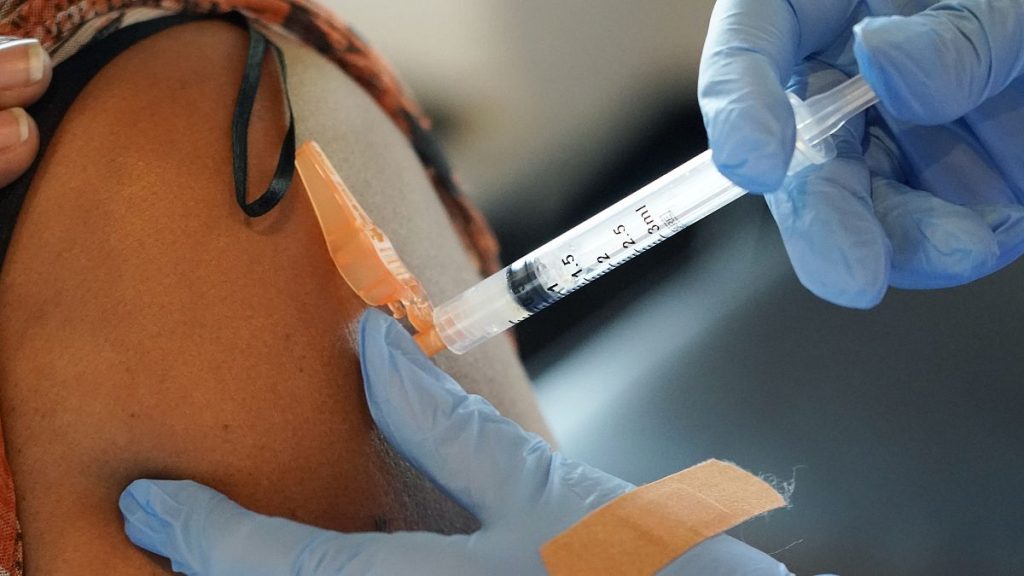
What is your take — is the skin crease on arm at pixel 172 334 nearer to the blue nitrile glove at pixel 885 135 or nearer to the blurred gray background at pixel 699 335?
the blue nitrile glove at pixel 885 135

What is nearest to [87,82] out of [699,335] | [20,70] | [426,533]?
[20,70]

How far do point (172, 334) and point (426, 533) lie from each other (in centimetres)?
32

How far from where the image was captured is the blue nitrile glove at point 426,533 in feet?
2.57

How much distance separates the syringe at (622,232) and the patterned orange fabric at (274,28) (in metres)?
0.34

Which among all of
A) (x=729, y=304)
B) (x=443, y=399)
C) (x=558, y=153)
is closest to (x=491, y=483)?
(x=443, y=399)

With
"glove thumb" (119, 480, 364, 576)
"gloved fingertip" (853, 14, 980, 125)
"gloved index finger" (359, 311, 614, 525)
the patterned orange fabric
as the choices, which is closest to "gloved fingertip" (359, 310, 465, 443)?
"gloved index finger" (359, 311, 614, 525)

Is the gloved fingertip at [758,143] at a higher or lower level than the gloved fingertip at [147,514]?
higher

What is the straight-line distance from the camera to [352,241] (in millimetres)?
935

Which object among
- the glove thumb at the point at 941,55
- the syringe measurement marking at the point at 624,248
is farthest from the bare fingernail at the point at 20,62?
the glove thumb at the point at 941,55

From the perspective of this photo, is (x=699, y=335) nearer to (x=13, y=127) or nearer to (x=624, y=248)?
(x=624, y=248)

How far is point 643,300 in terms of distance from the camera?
180cm

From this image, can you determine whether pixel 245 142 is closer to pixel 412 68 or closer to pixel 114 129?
pixel 114 129

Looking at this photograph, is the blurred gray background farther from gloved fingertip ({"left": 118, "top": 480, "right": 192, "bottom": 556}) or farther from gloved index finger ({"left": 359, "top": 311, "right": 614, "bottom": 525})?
gloved fingertip ({"left": 118, "top": 480, "right": 192, "bottom": 556})

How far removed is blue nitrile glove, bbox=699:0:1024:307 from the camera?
2.81ft
